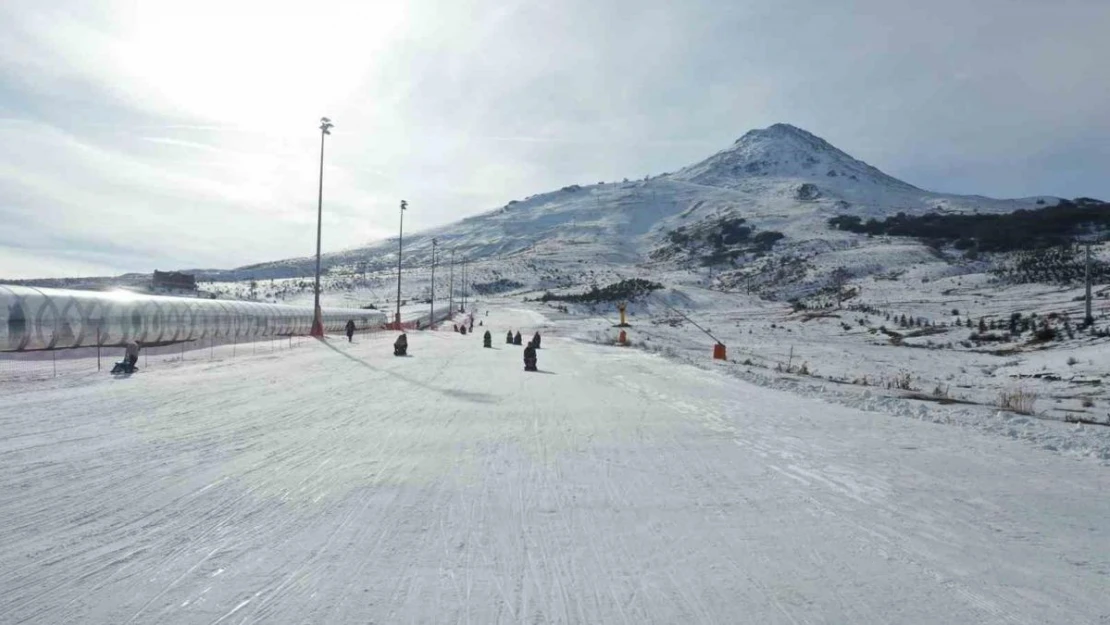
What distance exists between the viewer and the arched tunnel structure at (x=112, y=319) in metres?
19.7

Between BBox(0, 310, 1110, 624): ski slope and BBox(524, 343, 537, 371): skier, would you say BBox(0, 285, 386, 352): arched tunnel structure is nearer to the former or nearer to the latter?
BBox(0, 310, 1110, 624): ski slope

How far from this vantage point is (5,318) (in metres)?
19.0

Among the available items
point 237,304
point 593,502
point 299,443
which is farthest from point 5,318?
point 593,502

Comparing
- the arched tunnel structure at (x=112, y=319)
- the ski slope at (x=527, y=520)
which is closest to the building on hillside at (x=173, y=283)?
the arched tunnel structure at (x=112, y=319)

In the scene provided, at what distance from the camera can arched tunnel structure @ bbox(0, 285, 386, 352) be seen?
1966 centimetres

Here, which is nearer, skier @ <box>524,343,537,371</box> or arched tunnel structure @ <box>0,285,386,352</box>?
arched tunnel structure @ <box>0,285,386,352</box>

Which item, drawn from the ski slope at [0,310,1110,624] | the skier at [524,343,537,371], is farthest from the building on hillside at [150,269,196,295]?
the ski slope at [0,310,1110,624]

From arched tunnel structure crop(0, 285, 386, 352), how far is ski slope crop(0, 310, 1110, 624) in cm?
1144

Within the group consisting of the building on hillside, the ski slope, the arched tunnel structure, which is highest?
the building on hillside

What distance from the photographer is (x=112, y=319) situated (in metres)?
23.3

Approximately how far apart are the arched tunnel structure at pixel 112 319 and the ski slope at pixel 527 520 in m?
11.4

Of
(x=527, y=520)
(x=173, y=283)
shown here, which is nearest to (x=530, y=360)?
(x=527, y=520)

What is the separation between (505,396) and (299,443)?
5867 mm

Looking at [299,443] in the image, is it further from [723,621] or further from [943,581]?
[943,581]
